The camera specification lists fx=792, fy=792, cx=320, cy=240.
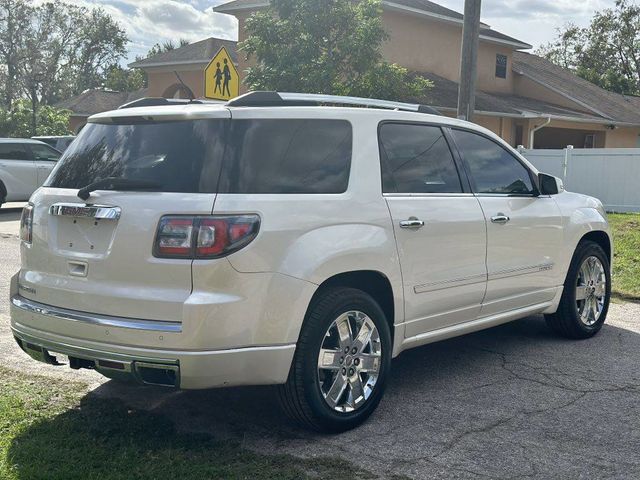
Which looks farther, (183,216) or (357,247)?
(357,247)

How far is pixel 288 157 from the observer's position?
14.5ft

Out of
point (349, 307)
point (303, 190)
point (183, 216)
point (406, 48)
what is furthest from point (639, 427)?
point (406, 48)

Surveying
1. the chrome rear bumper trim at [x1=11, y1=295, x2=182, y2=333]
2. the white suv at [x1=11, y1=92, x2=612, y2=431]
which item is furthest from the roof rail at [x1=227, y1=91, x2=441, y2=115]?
the chrome rear bumper trim at [x1=11, y1=295, x2=182, y2=333]

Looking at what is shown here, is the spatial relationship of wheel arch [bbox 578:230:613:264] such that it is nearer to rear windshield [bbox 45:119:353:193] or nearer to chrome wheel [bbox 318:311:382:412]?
chrome wheel [bbox 318:311:382:412]

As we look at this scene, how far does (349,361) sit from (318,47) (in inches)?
452

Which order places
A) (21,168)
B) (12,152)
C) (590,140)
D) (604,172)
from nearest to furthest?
(604,172) → (21,168) → (12,152) → (590,140)

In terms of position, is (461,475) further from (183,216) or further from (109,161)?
(109,161)

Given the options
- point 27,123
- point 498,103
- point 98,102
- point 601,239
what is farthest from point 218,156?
point 98,102

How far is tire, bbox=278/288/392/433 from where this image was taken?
434 cm

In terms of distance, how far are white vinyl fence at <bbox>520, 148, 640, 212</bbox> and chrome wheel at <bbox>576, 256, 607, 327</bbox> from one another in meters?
11.6

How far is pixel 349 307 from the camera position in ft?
14.9

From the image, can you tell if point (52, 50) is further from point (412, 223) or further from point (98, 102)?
point (412, 223)

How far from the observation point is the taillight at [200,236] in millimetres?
3982

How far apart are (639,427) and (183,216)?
9.74 ft
